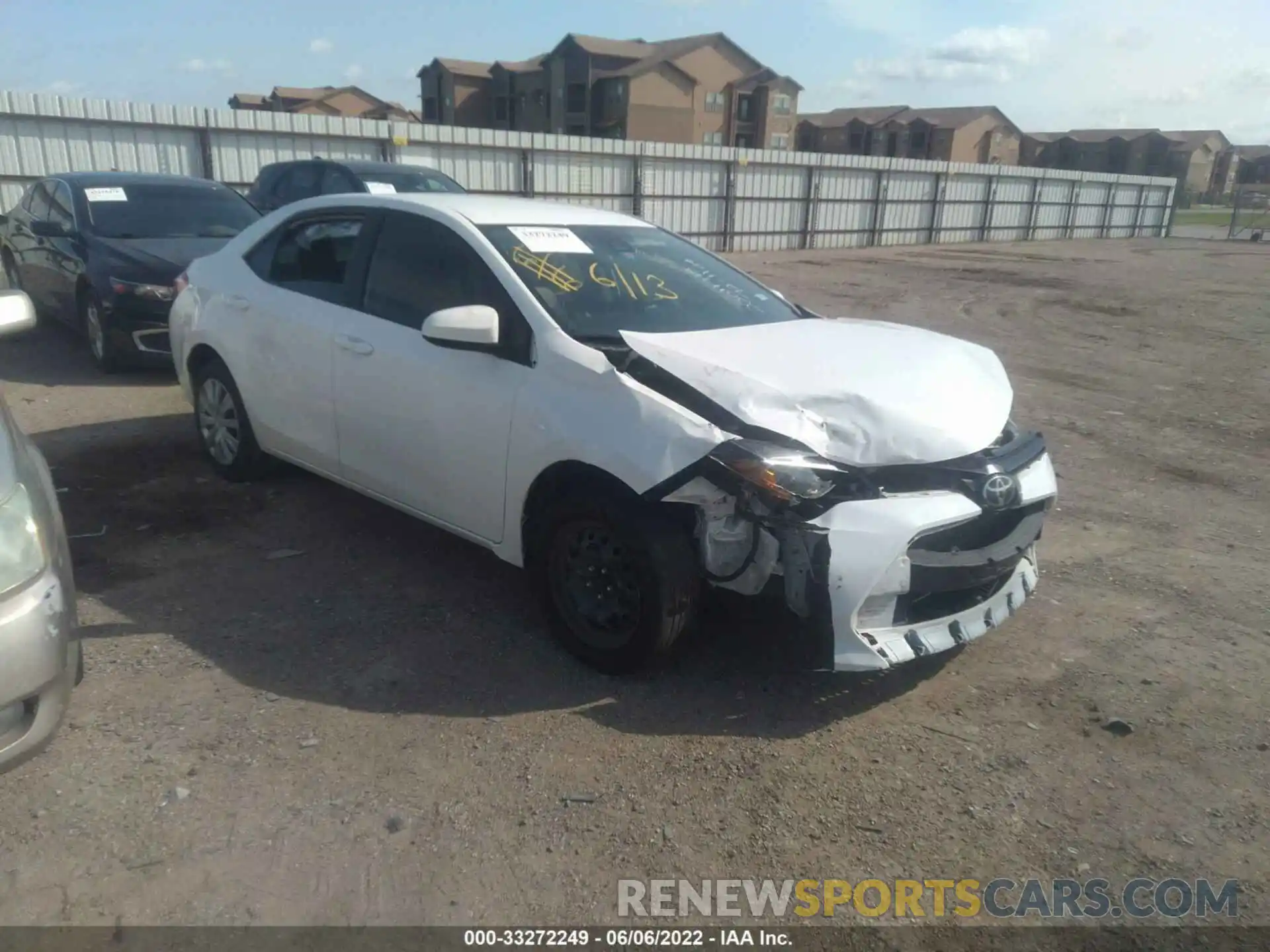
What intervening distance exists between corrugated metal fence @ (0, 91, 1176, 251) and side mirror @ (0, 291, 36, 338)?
14.2 m

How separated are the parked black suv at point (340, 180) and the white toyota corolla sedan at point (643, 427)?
24.6 ft

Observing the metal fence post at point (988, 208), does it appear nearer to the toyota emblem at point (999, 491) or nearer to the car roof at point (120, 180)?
the car roof at point (120, 180)

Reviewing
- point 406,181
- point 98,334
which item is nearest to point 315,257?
point 98,334

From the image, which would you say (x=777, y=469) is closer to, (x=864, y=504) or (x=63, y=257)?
(x=864, y=504)

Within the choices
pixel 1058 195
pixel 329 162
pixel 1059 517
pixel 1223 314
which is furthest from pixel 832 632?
pixel 1058 195

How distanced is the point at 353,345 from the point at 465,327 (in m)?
0.98

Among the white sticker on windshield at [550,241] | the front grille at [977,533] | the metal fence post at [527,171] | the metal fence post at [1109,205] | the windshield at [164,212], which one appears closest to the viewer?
the front grille at [977,533]

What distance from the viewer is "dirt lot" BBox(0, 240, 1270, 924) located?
2646 millimetres

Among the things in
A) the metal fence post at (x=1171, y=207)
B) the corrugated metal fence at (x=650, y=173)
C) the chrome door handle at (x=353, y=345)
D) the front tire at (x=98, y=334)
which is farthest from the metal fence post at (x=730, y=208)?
the metal fence post at (x=1171, y=207)

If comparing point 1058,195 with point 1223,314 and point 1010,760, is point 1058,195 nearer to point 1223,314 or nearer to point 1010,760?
point 1223,314

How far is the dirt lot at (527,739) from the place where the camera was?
104 inches

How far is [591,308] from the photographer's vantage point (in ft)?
12.8

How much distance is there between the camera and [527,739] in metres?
3.23

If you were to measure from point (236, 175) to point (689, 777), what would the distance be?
1717 centimetres
